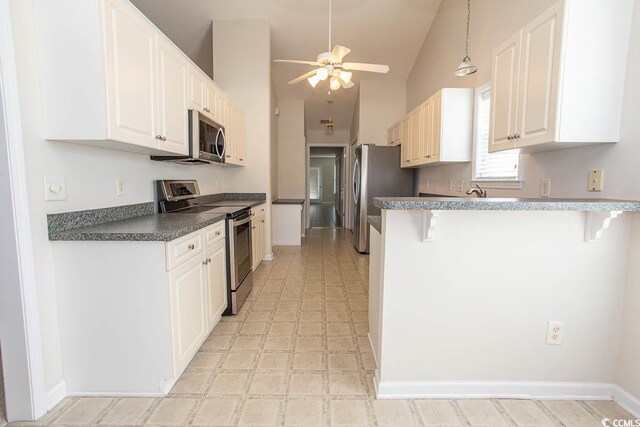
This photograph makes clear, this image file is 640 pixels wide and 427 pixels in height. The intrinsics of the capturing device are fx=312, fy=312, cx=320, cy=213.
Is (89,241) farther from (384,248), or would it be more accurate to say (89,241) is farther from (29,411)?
(384,248)

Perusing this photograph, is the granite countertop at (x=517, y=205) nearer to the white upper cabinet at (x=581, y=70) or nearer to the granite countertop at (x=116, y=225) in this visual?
the white upper cabinet at (x=581, y=70)

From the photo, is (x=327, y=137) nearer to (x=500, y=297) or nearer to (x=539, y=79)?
(x=539, y=79)

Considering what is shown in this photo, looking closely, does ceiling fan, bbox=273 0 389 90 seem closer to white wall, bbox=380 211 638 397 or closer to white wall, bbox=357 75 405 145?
white wall, bbox=380 211 638 397

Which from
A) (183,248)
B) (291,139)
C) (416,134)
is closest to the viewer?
(183,248)

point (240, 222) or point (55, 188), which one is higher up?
point (55, 188)

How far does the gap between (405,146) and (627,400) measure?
3486 mm

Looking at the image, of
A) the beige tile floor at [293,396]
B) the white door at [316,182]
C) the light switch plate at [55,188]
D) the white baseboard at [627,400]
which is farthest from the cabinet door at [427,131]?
the white door at [316,182]

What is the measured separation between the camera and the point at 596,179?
174 centimetres

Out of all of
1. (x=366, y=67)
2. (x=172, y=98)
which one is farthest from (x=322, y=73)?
(x=172, y=98)

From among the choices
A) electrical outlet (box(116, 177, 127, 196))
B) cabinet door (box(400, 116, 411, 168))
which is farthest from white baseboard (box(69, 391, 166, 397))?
cabinet door (box(400, 116, 411, 168))

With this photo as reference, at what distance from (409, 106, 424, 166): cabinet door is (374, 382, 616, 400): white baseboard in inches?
106

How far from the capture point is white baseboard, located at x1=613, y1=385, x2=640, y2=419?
61.2 inches

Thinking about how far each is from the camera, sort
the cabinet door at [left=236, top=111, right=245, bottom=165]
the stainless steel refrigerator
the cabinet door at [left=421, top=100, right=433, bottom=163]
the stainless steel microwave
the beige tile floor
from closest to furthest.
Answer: the beige tile floor
the stainless steel microwave
the cabinet door at [left=421, top=100, right=433, bottom=163]
the cabinet door at [left=236, top=111, right=245, bottom=165]
the stainless steel refrigerator

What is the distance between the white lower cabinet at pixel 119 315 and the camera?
1.59 metres
